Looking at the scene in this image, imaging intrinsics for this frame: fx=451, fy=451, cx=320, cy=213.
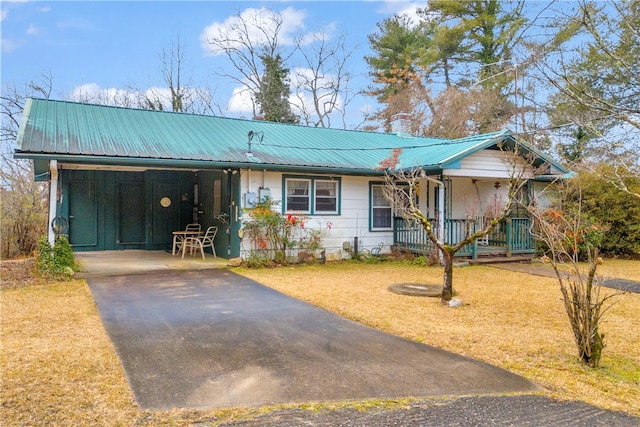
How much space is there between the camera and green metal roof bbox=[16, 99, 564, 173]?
29.6 ft

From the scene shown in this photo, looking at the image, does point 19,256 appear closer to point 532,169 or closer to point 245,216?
point 245,216

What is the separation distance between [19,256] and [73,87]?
44.3 ft

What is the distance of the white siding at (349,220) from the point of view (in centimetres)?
1146

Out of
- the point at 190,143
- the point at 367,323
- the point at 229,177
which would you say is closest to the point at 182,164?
the point at 190,143

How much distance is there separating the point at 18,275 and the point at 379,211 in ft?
27.6

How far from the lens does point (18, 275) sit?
27.8 feet

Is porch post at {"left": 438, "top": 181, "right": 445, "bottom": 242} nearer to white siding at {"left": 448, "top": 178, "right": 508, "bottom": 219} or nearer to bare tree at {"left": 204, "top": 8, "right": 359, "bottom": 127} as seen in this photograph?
white siding at {"left": 448, "top": 178, "right": 508, "bottom": 219}

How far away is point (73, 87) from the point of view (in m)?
22.2

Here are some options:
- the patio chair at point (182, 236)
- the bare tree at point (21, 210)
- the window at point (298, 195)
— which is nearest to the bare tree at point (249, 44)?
the bare tree at point (21, 210)

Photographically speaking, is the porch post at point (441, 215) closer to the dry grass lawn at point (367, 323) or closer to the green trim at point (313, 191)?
the dry grass lawn at point (367, 323)

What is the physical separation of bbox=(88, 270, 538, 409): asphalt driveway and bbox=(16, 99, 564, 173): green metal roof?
141 inches

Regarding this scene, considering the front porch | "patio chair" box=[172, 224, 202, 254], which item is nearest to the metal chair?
"patio chair" box=[172, 224, 202, 254]

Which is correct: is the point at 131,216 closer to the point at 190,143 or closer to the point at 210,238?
the point at 210,238

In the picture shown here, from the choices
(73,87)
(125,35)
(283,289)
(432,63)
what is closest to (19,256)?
(283,289)
